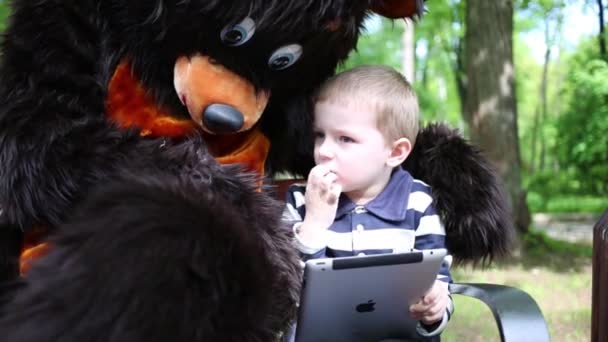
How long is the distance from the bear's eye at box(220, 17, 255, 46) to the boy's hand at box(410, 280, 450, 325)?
0.72 meters

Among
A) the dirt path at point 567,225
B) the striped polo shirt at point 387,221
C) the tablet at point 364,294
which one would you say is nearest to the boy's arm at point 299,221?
the striped polo shirt at point 387,221

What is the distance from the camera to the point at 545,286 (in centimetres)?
423

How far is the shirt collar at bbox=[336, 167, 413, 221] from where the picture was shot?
1.64 metres

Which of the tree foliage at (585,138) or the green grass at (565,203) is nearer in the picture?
the tree foliage at (585,138)

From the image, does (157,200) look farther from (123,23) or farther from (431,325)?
(431,325)

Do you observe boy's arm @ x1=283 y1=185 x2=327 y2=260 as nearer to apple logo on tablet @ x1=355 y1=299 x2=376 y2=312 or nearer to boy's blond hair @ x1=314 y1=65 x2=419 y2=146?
apple logo on tablet @ x1=355 y1=299 x2=376 y2=312

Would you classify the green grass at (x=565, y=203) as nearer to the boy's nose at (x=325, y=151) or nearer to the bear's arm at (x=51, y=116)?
the boy's nose at (x=325, y=151)

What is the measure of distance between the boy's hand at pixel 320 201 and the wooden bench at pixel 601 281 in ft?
2.06

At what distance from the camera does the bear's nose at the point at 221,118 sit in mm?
1326

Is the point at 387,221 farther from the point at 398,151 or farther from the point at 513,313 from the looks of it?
the point at 513,313

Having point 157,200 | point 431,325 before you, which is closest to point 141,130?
point 157,200

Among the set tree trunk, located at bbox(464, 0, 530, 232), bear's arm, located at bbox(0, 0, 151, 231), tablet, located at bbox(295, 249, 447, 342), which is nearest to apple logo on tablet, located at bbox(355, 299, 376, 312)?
→ tablet, located at bbox(295, 249, 447, 342)

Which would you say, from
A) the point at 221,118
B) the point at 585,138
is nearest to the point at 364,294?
the point at 221,118

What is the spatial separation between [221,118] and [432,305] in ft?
2.21
